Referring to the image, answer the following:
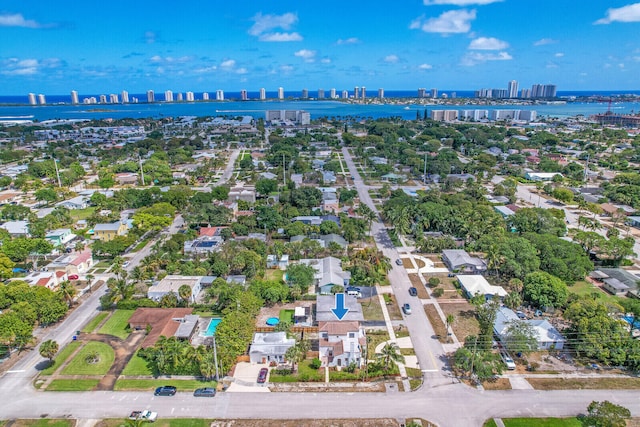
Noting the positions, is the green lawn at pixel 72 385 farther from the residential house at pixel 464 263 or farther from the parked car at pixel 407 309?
the residential house at pixel 464 263

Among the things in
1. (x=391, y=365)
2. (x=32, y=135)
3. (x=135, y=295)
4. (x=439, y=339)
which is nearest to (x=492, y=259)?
(x=439, y=339)

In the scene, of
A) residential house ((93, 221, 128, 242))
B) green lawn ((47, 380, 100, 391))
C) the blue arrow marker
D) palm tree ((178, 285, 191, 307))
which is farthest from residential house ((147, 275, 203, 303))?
residential house ((93, 221, 128, 242))

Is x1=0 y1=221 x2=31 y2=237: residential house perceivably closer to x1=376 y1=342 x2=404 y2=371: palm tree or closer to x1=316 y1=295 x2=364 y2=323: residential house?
x1=316 y1=295 x2=364 y2=323: residential house

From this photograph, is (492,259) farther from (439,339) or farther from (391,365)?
(391,365)

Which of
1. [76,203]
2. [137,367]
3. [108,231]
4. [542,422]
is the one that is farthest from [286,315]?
[76,203]

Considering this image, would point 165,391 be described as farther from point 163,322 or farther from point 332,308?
point 332,308

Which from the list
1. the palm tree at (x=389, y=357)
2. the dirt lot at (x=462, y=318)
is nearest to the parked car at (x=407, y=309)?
the dirt lot at (x=462, y=318)
